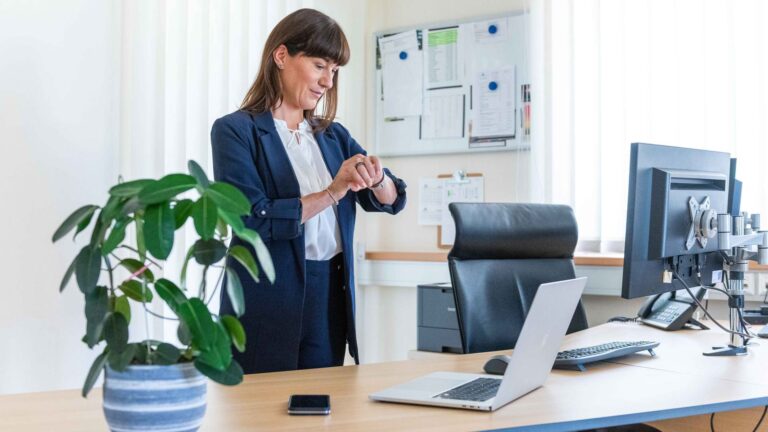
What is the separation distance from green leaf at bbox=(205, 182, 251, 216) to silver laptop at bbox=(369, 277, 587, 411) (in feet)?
1.75

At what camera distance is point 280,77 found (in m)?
2.19

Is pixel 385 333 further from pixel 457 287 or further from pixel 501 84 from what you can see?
pixel 457 287

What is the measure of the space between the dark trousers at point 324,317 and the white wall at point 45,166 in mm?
832

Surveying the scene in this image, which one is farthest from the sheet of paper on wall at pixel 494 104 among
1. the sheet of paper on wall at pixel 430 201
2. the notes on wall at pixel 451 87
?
the sheet of paper on wall at pixel 430 201

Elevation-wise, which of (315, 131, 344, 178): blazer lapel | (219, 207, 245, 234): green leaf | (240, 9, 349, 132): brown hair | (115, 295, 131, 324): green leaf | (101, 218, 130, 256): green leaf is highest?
(240, 9, 349, 132): brown hair

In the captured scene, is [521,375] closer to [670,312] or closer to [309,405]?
[309,405]

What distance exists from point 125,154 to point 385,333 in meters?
1.53

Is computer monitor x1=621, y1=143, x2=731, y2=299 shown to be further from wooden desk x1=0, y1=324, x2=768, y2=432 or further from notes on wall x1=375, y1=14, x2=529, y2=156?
notes on wall x1=375, y1=14, x2=529, y2=156

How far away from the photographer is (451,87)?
3604 millimetres

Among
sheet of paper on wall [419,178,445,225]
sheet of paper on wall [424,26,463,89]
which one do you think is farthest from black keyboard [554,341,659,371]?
sheet of paper on wall [424,26,463,89]

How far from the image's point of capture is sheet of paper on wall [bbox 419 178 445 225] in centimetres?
362

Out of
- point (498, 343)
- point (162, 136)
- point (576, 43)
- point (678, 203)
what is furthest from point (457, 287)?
point (576, 43)

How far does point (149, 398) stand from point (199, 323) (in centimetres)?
11

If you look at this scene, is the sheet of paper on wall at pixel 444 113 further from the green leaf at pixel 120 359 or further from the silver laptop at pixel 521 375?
the green leaf at pixel 120 359
